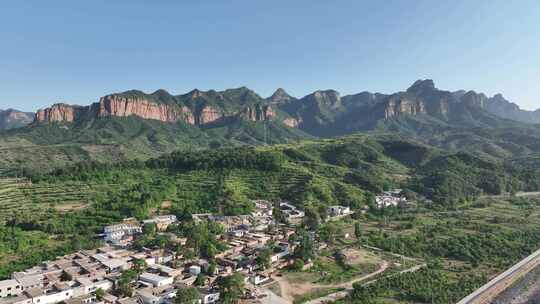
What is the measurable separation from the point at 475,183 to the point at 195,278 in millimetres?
85369

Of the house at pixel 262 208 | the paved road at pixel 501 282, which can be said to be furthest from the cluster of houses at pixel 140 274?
the paved road at pixel 501 282

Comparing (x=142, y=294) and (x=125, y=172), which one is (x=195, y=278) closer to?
(x=142, y=294)

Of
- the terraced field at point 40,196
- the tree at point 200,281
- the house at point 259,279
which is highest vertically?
the terraced field at point 40,196

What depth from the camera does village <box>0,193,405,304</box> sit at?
1304 inches

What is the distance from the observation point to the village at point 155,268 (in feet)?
109

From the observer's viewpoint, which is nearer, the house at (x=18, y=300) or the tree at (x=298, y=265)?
the house at (x=18, y=300)

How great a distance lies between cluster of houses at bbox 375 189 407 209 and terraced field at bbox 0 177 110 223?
57109mm

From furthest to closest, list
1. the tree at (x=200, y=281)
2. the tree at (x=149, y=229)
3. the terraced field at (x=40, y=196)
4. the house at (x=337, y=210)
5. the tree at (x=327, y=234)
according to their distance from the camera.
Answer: the house at (x=337, y=210) < the terraced field at (x=40, y=196) < the tree at (x=327, y=234) < the tree at (x=149, y=229) < the tree at (x=200, y=281)

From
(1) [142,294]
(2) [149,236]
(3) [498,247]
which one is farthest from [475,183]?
(1) [142,294]

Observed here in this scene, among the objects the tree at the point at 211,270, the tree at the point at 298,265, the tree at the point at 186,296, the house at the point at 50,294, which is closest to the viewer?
the tree at the point at 186,296

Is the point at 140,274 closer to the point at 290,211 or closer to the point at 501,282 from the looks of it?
the point at 290,211

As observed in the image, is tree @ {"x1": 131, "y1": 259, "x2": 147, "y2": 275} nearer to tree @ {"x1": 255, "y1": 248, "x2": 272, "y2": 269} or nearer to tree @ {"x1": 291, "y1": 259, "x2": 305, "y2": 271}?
tree @ {"x1": 255, "y1": 248, "x2": 272, "y2": 269}

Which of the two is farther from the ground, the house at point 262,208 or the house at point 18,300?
the house at point 262,208

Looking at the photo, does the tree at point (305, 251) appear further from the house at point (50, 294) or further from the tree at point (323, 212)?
the house at point (50, 294)
